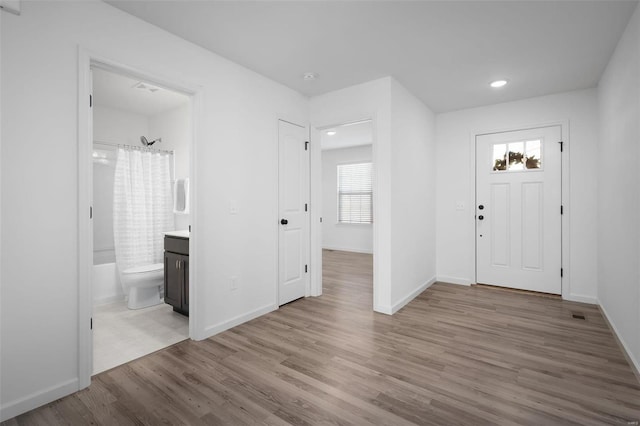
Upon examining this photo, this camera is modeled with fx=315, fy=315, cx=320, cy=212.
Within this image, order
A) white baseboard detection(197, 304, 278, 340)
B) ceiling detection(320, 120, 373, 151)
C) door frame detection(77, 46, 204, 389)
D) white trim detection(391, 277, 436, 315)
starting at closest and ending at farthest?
door frame detection(77, 46, 204, 389), white baseboard detection(197, 304, 278, 340), white trim detection(391, 277, 436, 315), ceiling detection(320, 120, 373, 151)

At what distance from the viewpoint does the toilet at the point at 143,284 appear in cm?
344

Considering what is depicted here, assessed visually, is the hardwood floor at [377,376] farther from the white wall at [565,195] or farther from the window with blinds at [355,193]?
the window with blinds at [355,193]

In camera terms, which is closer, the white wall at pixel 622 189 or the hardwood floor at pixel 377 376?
the hardwood floor at pixel 377 376

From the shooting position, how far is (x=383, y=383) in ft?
6.77

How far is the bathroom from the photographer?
3.46m

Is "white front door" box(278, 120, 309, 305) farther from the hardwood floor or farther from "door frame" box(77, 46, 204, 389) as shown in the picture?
"door frame" box(77, 46, 204, 389)

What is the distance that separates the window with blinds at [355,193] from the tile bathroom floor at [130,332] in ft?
17.0

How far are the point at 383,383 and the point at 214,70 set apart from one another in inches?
113

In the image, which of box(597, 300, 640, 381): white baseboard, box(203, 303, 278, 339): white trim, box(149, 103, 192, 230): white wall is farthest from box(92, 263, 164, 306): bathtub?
box(597, 300, 640, 381): white baseboard

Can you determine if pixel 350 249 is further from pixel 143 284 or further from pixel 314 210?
pixel 143 284

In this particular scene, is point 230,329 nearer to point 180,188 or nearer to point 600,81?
point 180,188

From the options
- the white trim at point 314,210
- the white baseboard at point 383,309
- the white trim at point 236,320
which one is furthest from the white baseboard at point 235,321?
the white baseboard at point 383,309

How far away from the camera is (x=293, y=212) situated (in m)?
3.76

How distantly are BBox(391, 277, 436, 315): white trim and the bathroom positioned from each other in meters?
2.13
